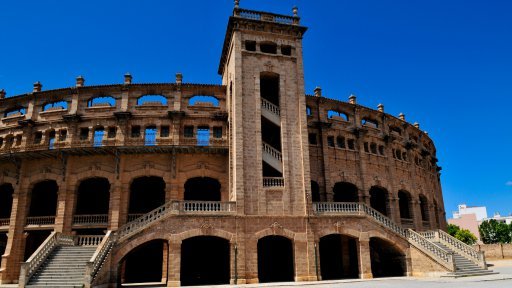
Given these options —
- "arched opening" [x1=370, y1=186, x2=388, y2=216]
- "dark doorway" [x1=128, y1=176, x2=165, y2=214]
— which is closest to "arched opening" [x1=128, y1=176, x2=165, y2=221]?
"dark doorway" [x1=128, y1=176, x2=165, y2=214]

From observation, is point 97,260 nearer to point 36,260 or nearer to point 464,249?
point 36,260

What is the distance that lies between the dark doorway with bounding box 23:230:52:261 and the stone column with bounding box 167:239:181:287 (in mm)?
13150

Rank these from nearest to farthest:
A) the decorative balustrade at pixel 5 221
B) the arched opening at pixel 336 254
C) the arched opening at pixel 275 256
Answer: the arched opening at pixel 275 256
the decorative balustrade at pixel 5 221
the arched opening at pixel 336 254

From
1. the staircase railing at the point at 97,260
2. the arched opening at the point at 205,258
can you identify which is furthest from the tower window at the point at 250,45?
the staircase railing at the point at 97,260

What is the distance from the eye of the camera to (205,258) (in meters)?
32.0

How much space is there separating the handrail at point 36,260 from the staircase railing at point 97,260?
122 inches

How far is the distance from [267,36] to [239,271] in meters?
17.7

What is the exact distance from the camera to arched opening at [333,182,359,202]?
125ft

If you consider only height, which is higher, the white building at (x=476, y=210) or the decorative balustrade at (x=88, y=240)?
the white building at (x=476, y=210)

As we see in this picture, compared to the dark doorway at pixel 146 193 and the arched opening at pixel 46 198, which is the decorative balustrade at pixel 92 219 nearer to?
the dark doorway at pixel 146 193

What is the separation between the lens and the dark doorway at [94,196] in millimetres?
33769

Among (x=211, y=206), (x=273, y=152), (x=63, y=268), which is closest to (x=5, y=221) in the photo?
(x=63, y=268)

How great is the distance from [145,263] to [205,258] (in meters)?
4.88

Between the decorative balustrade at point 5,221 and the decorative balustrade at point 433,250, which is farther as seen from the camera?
the decorative balustrade at point 5,221
